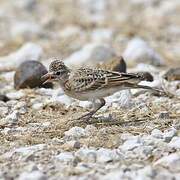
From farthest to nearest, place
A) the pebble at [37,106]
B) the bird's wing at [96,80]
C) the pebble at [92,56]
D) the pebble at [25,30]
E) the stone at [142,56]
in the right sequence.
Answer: the pebble at [25,30]
the stone at [142,56]
the pebble at [92,56]
the pebble at [37,106]
the bird's wing at [96,80]

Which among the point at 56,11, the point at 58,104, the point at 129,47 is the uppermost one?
the point at 56,11

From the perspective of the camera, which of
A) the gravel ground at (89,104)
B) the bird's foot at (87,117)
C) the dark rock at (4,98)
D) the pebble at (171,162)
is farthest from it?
the dark rock at (4,98)

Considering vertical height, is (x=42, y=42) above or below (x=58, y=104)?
above

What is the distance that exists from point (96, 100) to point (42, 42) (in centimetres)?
528

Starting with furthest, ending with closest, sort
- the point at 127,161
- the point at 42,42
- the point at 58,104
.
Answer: the point at 42,42 < the point at 58,104 < the point at 127,161

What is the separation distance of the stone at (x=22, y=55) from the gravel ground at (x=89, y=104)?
2 cm

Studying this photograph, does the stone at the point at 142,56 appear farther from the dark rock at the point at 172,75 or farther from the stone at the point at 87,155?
the stone at the point at 87,155

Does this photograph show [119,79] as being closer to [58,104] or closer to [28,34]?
[58,104]

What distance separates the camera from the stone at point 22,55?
11805 mm

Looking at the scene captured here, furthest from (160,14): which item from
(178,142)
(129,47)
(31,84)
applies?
(178,142)

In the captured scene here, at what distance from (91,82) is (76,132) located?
748mm

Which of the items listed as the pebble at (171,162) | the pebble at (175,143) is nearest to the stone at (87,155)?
the pebble at (171,162)

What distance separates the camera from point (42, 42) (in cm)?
1364

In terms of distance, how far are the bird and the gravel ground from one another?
0.29m
